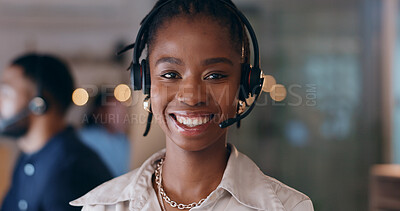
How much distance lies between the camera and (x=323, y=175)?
1926 mm

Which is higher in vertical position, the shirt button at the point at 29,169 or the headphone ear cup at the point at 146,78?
the headphone ear cup at the point at 146,78

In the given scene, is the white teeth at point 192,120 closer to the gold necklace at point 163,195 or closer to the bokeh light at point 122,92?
Answer: the gold necklace at point 163,195

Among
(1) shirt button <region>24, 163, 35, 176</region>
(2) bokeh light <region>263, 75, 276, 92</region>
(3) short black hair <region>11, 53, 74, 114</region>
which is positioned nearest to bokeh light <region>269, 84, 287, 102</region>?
(2) bokeh light <region>263, 75, 276, 92</region>

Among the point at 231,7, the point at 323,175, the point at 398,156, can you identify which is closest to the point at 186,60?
the point at 231,7

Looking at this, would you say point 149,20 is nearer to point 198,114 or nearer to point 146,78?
point 146,78

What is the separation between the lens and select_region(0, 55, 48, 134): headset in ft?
5.15

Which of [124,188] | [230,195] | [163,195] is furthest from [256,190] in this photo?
[124,188]

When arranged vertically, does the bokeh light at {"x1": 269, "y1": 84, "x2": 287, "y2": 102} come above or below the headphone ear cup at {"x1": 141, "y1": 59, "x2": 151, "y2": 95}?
below

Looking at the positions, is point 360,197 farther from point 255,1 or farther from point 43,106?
point 43,106

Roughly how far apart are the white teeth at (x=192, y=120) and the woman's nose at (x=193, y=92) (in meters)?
0.03

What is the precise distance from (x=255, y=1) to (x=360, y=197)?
3.42 ft

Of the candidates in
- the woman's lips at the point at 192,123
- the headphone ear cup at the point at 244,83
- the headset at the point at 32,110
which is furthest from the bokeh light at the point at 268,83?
the headset at the point at 32,110

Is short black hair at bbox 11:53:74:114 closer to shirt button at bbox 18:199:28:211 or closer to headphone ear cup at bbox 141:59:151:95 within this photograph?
shirt button at bbox 18:199:28:211

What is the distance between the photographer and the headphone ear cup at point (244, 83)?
1024 mm
